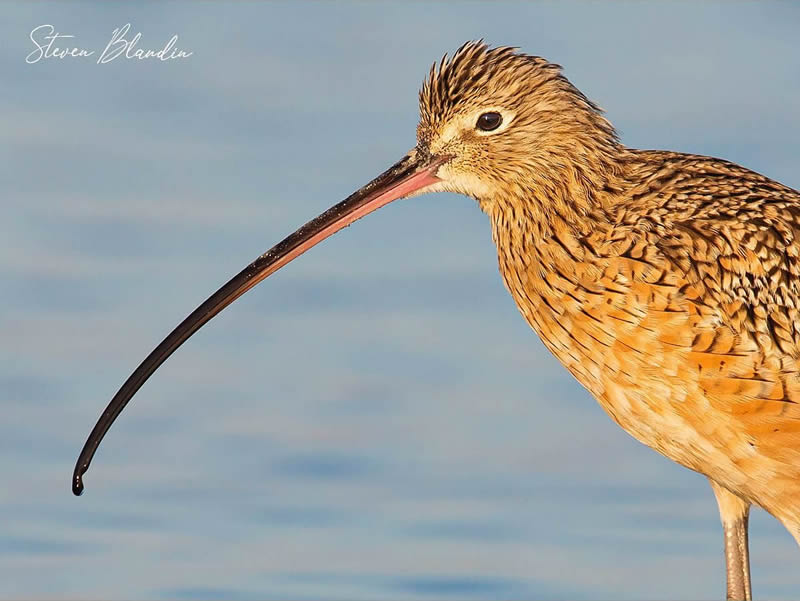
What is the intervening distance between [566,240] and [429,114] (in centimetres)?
106

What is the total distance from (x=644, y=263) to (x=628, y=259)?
87 millimetres

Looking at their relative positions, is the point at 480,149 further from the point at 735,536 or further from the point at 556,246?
the point at 735,536

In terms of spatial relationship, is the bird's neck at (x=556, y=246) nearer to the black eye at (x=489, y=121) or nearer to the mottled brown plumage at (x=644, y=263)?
the mottled brown plumage at (x=644, y=263)

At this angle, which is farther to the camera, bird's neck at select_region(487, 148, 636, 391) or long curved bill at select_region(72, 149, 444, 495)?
long curved bill at select_region(72, 149, 444, 495)

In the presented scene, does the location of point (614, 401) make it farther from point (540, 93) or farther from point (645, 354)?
point (540, 93)

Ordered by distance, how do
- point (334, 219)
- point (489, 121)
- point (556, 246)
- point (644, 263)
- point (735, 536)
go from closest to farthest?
point (644, 263), point (556, 246), point (334, 219), point (489, 121), point (735, 536)

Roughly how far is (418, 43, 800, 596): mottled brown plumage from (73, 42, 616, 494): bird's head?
0.4 inches

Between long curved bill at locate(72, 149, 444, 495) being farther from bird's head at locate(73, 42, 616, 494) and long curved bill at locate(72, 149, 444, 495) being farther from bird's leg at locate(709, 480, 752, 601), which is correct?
bird's leg at locate(709, 480, 752, 601)

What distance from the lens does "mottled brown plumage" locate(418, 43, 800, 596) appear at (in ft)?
26.9

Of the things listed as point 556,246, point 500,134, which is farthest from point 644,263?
point 500,134

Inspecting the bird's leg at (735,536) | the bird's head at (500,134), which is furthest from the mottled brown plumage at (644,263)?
the bird's leg at (735,536)

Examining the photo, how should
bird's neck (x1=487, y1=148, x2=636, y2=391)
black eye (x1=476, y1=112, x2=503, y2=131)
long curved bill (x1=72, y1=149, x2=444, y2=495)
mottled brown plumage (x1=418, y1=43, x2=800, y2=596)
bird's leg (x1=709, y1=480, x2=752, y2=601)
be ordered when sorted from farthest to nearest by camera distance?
1. bird's leg (x1=709, y1=480, x2=752, y2=601)
2. black eye (x1=476, y1=112, x2=503, y2=131)
3. long curved bill (x1=72, y1=149, x2=444, y2=495)
4. bird's neck (x1=487, y1=148, x2=636, y2=391)
5. mottled brown plumage (x1=418, y1=43, x2=800, y2=596)

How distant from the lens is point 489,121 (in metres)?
Answer: 8.91

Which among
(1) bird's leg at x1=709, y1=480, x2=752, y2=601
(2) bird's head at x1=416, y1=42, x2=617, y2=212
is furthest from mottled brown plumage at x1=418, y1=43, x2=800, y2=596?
(1) bird's leg at x1=709, y1=480, x2=752, y2=601
